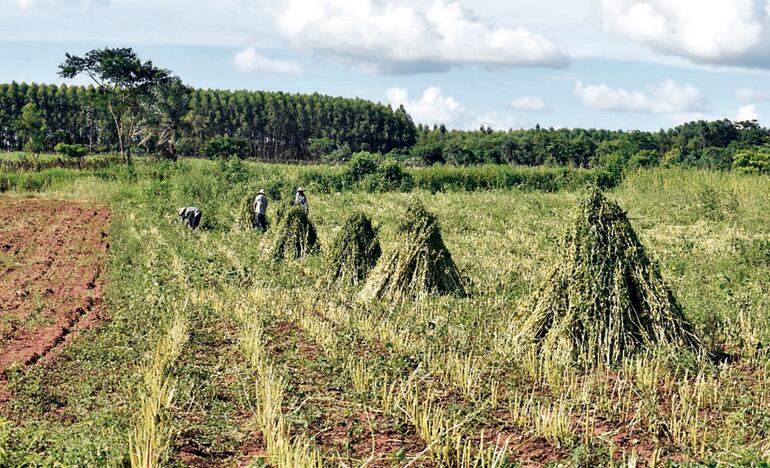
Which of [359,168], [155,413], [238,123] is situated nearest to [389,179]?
[359,168]

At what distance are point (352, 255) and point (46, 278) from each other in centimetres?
567

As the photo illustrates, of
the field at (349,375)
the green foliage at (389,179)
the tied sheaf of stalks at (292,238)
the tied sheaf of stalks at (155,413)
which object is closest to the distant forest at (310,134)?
the green foliage at (389,179)

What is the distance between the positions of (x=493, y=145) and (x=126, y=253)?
79.3 m

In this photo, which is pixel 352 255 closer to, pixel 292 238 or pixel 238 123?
pixel 292 238

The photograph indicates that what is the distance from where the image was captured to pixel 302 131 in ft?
338

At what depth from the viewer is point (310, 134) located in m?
104

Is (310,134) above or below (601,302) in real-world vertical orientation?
above

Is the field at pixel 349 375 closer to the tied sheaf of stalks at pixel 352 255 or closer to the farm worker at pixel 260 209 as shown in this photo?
the tied sheaf of stalks at pixel 352 255

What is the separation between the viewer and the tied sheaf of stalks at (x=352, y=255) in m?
12.3

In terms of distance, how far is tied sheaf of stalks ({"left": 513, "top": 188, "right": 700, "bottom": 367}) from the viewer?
765 cm

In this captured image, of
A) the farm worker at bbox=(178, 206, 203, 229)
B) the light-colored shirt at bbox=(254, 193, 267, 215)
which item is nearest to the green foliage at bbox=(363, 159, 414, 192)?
the farm worker at bbox=(178, 206, 203, 229)

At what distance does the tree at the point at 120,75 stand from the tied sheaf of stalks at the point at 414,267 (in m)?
36.8

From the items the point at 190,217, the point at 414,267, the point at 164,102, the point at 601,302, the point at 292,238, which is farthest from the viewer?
the point at 164,102

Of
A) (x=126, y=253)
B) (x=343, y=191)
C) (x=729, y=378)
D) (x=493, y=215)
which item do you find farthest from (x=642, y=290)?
(x=343, y=191)
